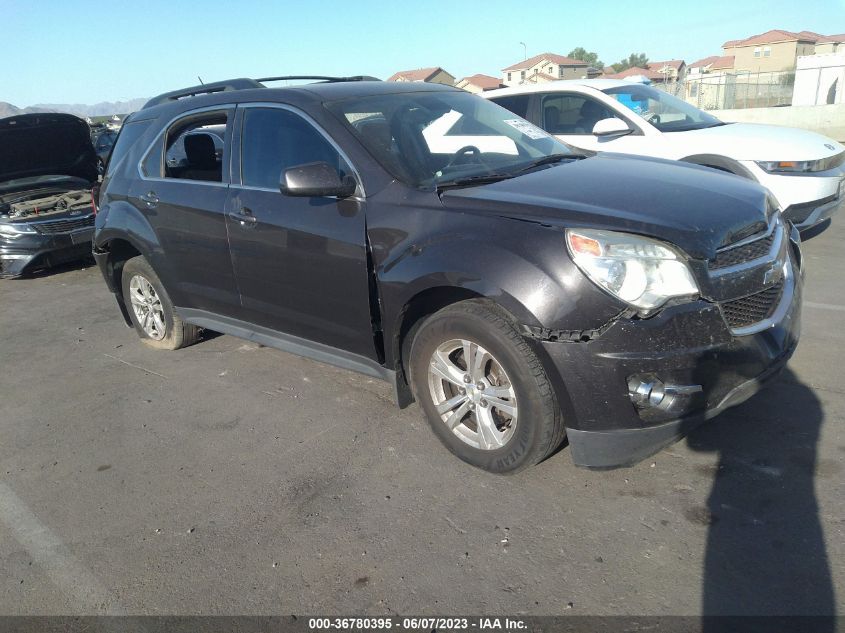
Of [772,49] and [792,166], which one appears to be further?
[772,49]

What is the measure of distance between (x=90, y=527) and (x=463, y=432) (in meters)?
1.80

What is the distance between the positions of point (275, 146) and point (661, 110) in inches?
201

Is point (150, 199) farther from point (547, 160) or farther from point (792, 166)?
point (792, 166)

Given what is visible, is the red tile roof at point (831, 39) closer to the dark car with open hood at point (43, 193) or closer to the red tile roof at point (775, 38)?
the red tile roof at point (775, 38)

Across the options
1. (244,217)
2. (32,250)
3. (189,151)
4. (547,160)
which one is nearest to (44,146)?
(32,250)

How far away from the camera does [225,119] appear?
4242 millimetres

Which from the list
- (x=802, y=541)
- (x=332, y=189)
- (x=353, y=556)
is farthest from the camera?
(x=332, y=189)

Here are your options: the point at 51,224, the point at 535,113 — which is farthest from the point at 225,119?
the point at 51,224

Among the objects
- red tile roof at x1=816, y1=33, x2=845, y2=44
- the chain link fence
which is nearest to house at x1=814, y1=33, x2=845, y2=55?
red tile roof at x1=816, y1=33, x2=845, y2=44

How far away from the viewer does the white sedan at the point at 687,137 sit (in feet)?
20.4

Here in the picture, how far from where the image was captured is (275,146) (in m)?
3.91

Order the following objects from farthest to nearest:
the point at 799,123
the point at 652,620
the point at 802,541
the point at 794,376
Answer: the point at 799,123
the point at 794,376
the point at 802,541
the point at 652,620

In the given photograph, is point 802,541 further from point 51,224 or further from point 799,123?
point 799,123

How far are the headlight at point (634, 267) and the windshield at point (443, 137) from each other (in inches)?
34.5
